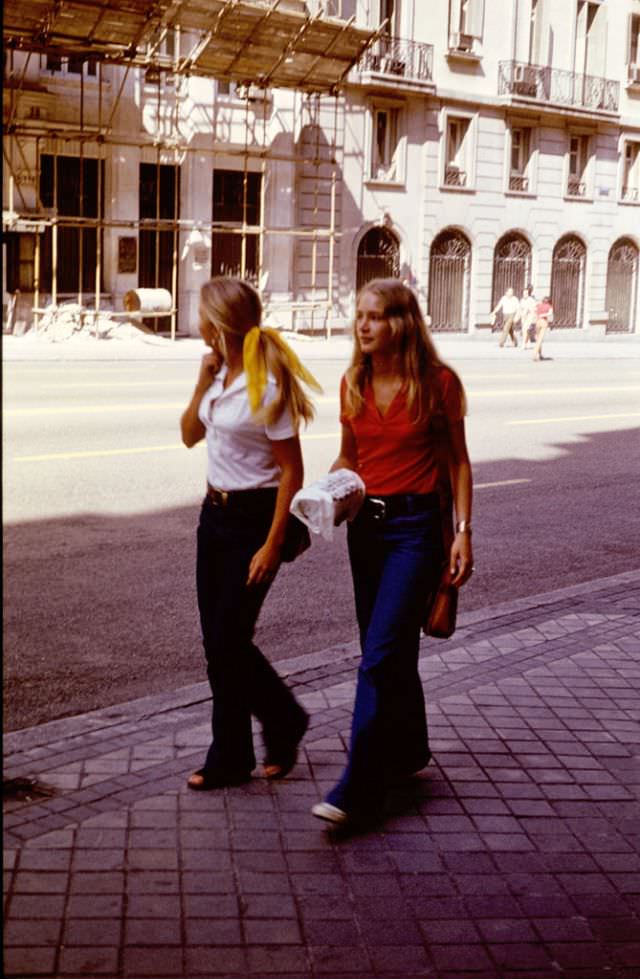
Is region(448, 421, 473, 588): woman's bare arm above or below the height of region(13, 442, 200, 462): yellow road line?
above

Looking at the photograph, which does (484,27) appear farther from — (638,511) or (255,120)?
(638,511)

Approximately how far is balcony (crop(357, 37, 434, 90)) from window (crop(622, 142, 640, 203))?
34.8ft

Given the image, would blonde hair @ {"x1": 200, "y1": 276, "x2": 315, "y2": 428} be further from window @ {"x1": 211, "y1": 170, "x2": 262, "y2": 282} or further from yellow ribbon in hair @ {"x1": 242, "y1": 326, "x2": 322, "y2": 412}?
window @ {"x1": 211, "y1": 170, "x2": 262, "y2": 282}

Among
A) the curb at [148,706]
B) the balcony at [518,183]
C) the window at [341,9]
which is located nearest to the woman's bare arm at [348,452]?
the curb at [148,706]

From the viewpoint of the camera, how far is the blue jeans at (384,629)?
4602 mm

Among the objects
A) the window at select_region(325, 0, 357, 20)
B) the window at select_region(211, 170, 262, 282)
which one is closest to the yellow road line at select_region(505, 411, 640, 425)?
the window at select_region(211, 170, 262, 282)

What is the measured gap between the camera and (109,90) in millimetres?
30422

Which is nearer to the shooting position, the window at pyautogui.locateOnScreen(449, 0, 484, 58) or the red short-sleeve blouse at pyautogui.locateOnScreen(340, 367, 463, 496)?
the red short-sleeve blouse at pyautogui.locateOnScreen(340, 367, 463, 496)

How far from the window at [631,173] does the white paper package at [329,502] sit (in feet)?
139

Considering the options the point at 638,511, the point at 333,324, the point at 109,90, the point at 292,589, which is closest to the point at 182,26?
the point at 109,90

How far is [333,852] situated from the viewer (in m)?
4.36

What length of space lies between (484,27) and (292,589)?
33.1 metres

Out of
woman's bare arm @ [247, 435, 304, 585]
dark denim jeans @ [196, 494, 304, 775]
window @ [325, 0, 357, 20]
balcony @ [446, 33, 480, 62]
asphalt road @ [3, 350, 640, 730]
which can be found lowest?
asphalt road @ [3, 350, 640, 730]

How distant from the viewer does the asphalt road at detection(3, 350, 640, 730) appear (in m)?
6.85
